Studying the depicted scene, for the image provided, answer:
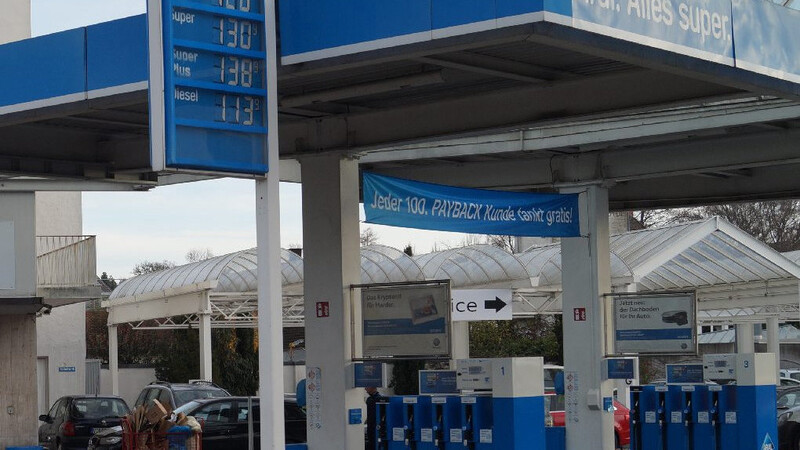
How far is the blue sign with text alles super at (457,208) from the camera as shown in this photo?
15.3 meters

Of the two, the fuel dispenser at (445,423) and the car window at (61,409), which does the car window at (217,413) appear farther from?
the fuel dispenser at (445,423)

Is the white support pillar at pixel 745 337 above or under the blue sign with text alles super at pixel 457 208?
under

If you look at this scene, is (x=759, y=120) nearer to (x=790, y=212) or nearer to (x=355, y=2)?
(x=355, y=2)

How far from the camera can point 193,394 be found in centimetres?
2720

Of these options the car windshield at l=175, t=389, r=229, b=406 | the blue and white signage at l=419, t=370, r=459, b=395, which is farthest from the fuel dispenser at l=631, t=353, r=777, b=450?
the car windshield at l=175, t=389, r=229, b=406

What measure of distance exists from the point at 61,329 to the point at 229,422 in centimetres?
1641

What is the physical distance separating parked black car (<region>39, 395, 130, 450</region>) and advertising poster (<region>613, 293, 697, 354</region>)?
32.9 ft

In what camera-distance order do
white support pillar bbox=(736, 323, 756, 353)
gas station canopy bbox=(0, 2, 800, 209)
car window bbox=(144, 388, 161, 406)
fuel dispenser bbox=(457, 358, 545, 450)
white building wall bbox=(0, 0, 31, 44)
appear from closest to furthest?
gas station canopy bbox=(0, 2, 800, 209) → fuel dispenser bbox=(457, 358, 545, 450) → car window bbox=(144, 388, 161, 406) → white building wall bbox=(0, 0, 31, 44) → white support pillar bbox=(736, 323, 756, 353)

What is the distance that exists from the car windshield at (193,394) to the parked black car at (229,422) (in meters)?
3.94

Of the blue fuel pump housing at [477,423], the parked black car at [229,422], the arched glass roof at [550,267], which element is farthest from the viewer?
the arched glass roof at [550,267]

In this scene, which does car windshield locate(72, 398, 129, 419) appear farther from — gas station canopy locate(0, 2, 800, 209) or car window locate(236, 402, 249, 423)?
gas station canopy locate(0, 2, 800, 209)

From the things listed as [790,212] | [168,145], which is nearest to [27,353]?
[168,145]

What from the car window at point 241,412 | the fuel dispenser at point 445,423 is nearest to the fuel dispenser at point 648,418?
the fuel dispenser at point 445,423

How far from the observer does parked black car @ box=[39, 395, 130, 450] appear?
1017 inches
